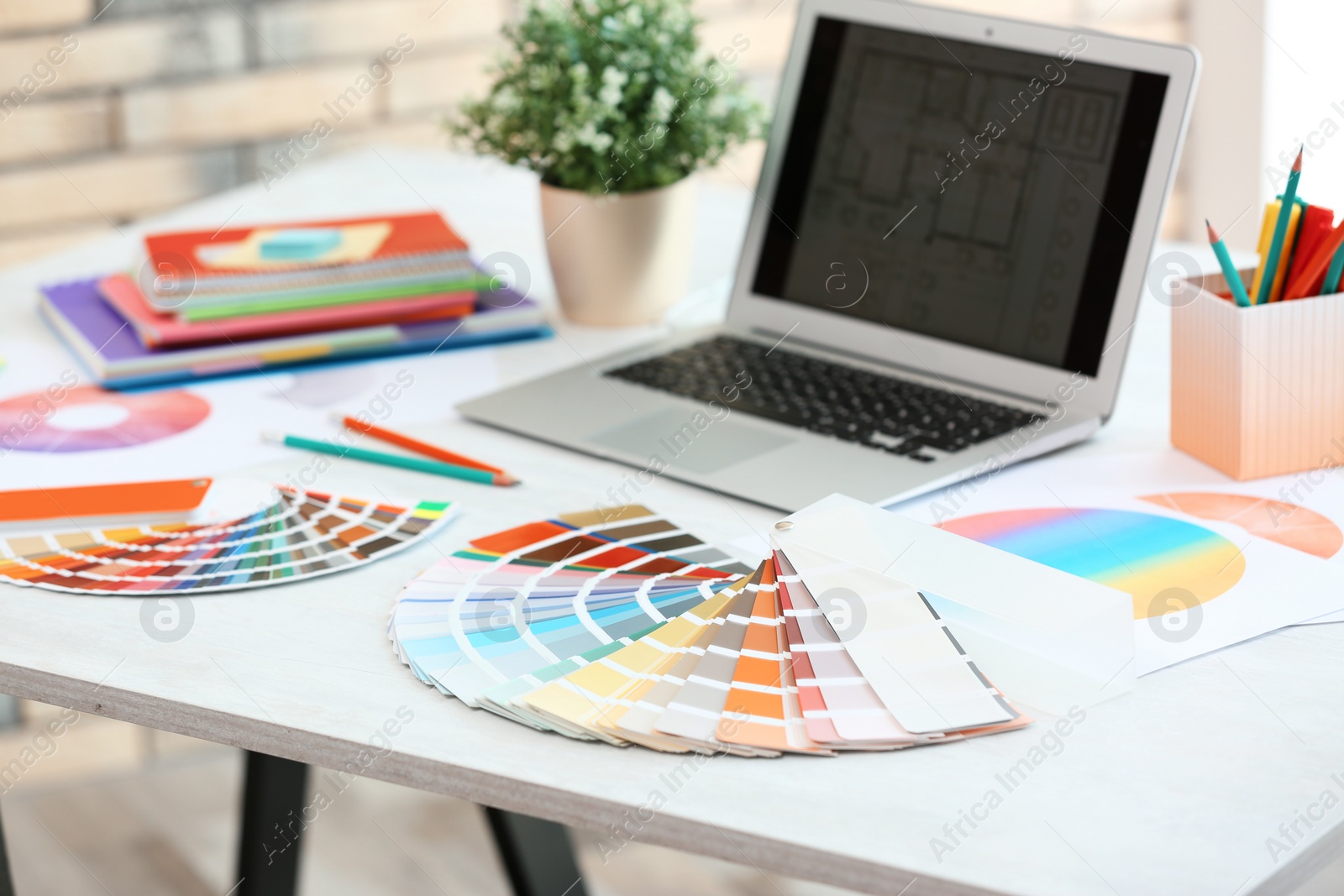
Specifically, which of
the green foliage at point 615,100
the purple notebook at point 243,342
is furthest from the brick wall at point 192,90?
the green foliage at point 615,100

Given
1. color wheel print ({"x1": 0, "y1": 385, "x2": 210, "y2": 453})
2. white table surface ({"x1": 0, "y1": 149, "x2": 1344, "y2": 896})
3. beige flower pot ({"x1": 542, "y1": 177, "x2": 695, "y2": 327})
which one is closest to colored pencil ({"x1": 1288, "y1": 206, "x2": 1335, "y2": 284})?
white table surface ({"x1": 0, "y1": 149, "x2": 1344, "y2": 896})

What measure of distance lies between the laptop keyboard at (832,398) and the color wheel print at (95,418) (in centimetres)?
33

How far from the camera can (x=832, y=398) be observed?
953 millimetres

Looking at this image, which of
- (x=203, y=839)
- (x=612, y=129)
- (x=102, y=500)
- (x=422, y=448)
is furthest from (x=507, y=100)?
(x=203, y=839)

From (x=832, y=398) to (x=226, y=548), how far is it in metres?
0.43

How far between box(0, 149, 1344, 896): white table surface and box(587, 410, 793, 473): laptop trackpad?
7 centimetres

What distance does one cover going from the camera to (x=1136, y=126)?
908 millimetres

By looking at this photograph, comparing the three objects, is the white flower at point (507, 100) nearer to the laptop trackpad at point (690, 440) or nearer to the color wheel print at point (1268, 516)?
the laptop trackpad at point (690, 440)

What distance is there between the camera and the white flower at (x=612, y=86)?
1.07 m

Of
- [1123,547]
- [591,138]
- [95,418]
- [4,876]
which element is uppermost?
[591,138]

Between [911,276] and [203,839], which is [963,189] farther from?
[203,839]

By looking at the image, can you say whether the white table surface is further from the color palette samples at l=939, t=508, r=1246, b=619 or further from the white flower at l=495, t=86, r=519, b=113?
the white flower at l=495, t=86, r=519, b=113

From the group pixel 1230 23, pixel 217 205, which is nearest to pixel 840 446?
pixel 217 205

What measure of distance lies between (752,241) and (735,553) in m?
0.43
